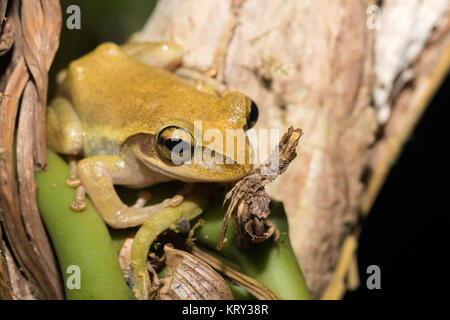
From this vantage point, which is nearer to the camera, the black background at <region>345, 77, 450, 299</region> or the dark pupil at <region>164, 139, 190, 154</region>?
the dark pupil at <region>164, 139, 190, 154</region>

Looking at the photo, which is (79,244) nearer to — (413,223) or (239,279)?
(239,279)

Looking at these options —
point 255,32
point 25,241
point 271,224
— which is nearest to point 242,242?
point 271,224

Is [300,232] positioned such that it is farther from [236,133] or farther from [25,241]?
[25,241]

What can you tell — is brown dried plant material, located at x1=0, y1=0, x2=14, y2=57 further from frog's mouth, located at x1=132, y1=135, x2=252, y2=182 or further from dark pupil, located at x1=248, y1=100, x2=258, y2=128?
dark pupil, located at x1=248, y1=100, x2=258, y2=128

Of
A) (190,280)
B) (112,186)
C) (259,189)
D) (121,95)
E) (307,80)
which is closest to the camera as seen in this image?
(259,189)

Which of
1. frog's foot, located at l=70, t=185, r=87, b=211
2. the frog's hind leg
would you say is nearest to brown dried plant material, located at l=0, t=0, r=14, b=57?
the frog's hind leg

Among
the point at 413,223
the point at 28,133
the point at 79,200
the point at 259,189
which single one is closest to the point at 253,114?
the point at 259,189
